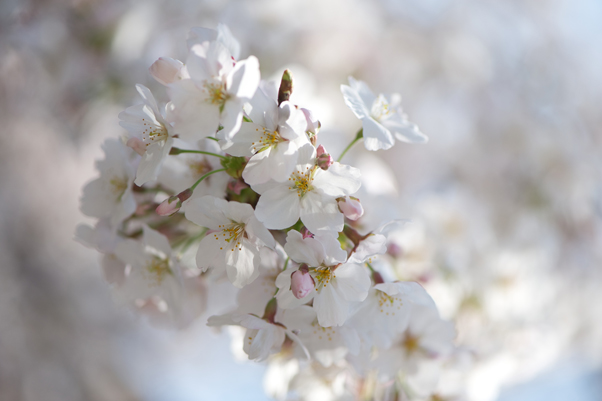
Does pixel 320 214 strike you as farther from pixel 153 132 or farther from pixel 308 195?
pixel 153 132

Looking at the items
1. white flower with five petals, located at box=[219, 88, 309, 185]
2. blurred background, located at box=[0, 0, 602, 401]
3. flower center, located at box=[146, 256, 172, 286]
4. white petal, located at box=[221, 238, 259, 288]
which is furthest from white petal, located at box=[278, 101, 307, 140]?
blurred background, located at box=[0, 0, 602, 401]

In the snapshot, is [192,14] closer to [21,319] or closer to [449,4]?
[449,4]

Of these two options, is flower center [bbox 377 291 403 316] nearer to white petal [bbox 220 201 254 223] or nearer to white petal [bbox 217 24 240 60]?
white petal [bbox 220 201 254 223]

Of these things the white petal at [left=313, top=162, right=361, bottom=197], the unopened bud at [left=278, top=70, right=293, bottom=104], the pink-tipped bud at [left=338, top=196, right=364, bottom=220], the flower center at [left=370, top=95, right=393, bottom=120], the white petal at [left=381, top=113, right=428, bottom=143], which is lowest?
the pink-tipped bud at [left=338, top=196, right=364, bottom=220]

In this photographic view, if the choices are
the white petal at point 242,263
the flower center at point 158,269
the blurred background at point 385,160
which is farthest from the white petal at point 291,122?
the blurred background at point 385,160

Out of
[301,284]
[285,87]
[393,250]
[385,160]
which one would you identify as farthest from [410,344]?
[385,160]

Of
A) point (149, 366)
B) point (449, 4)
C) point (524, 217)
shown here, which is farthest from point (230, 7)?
point (149, 366)

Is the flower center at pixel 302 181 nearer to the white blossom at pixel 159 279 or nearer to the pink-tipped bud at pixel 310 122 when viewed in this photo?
the pink-tipped bud at pixel 310 122
